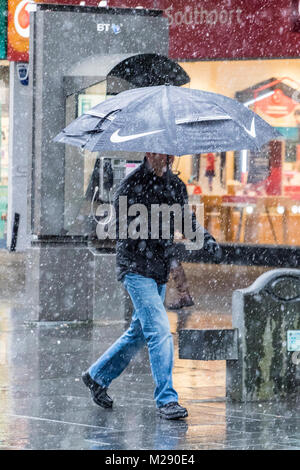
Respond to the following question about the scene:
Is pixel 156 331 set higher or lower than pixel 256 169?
higher

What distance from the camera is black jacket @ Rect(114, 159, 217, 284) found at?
26.9 feet

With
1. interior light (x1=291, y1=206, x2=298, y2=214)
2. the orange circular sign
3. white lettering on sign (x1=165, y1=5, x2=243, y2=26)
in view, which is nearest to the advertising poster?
the orange circular sign

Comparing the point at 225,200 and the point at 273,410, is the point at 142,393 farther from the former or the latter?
the point at 225,200

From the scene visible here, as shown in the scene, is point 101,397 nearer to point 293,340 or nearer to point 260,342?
point 260,342

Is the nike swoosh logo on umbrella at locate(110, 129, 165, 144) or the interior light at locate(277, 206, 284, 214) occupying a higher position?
the nike swoosh logo on umbrella at locate(110, 129, 165, 144)

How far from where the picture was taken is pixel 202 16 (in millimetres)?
20641

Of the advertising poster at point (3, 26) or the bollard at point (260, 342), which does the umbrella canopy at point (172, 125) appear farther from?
the advertising poster at point (3, 26)

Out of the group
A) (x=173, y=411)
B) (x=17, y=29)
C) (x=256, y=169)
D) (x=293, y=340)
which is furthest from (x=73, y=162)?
(x=17, y=29)

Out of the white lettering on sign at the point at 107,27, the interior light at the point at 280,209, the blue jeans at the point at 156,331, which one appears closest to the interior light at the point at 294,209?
the interior light at the point at 280,209

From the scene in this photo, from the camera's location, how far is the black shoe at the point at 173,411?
316 inches

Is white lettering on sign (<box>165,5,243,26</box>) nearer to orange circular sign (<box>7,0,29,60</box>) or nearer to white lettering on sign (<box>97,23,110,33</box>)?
orange circular sign (<box>7,0,29,60</box>)

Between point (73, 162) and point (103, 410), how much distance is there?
5515 mm

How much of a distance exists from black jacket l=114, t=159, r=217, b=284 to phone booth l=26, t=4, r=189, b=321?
5.03m

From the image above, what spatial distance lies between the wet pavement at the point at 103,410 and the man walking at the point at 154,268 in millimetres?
291
